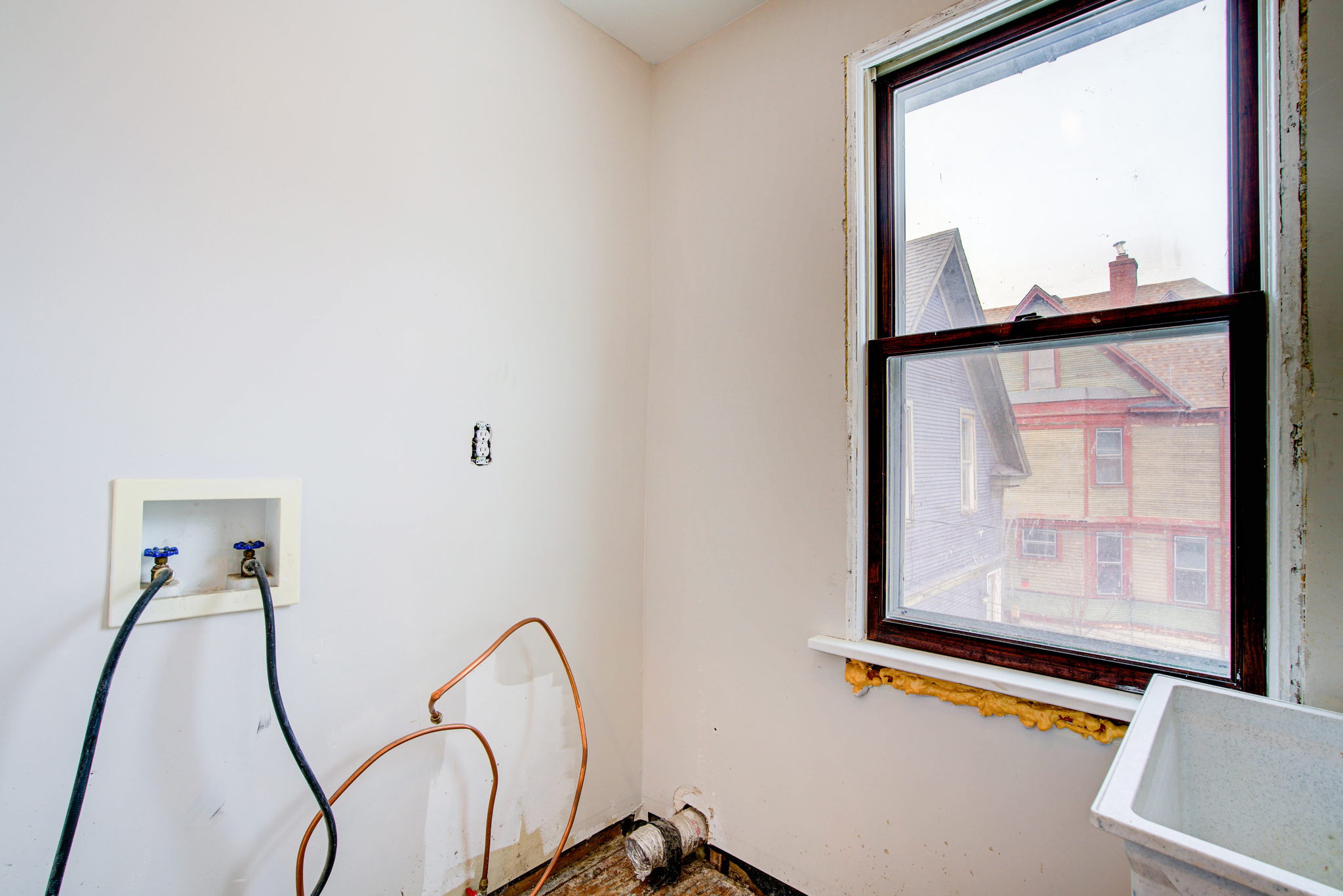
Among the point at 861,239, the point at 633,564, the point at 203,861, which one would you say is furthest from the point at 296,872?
the point at 861,239

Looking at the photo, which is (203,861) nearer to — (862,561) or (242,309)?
(242,309)

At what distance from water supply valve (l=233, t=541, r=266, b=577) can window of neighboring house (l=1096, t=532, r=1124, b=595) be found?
1523 millimetres

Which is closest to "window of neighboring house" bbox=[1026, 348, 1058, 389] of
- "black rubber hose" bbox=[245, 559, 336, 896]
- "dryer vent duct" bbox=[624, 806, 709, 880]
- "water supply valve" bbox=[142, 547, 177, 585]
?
"dryer vent duct" bbox=[624, 806, 709, 880]

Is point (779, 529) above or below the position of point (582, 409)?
below

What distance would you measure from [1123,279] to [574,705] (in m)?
1.53

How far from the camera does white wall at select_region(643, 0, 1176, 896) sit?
124cm

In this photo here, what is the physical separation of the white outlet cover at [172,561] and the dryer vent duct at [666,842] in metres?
0.98

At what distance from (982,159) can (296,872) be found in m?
1.94

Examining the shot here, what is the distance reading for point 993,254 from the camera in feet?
4.35

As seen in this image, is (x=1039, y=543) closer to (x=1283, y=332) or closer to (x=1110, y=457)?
(x=1110, y=457)

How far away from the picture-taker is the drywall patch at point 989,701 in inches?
43.2

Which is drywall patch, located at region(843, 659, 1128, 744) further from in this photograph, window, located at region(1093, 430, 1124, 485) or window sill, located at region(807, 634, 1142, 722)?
window, located at region(1093, 430, 1124, 485)

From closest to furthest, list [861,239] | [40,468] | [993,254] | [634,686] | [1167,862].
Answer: [1167,862] < [40,468] < [993,254] < [861,239] < [634,686]

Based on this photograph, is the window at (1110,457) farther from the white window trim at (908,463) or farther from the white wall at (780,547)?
the white wall at (780,547)
